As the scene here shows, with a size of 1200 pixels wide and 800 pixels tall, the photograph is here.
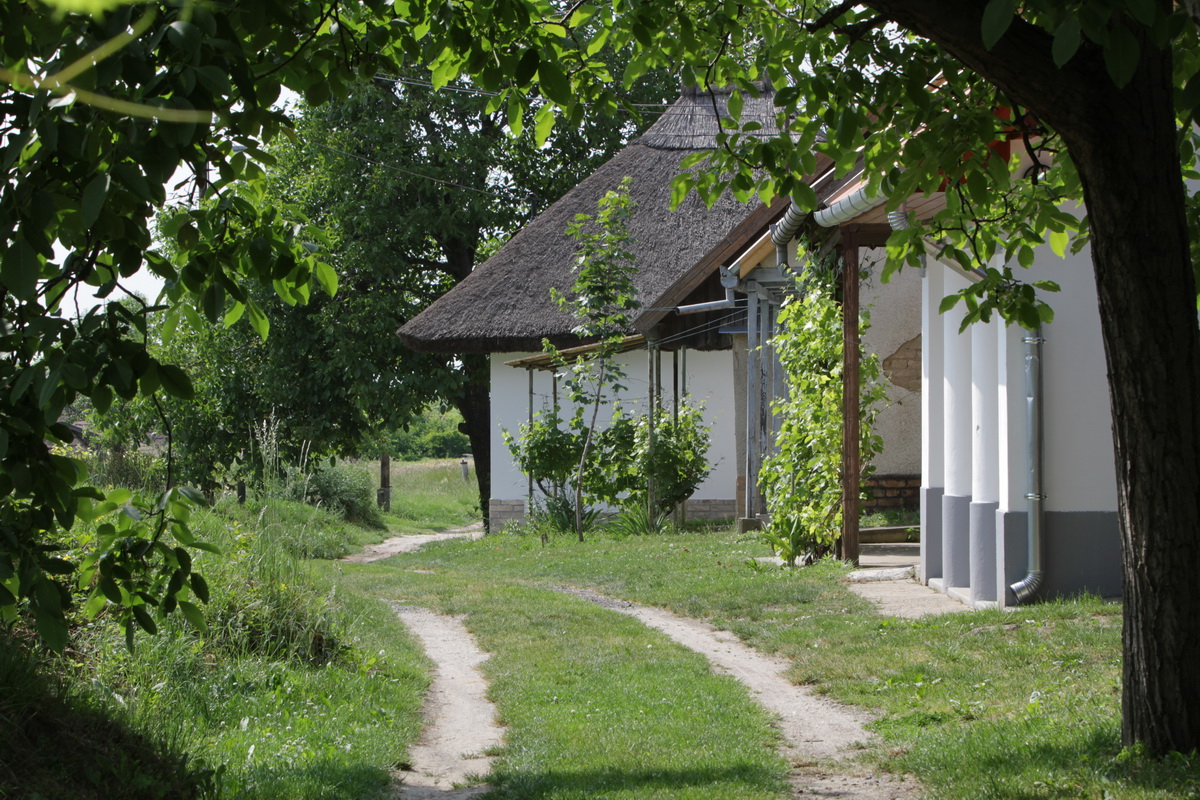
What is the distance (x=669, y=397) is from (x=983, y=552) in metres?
10.1

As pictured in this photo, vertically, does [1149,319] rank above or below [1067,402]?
above

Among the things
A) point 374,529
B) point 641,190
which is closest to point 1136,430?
point 641,190

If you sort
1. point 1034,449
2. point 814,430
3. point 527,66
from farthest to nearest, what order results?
1. point 814,430
2. point 1034,449
3. point 527,66

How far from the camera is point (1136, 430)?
3.58 meters

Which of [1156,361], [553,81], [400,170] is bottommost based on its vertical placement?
[1156,361]

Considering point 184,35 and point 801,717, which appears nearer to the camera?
point 184,35

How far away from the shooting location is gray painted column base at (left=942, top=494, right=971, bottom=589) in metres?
7.85

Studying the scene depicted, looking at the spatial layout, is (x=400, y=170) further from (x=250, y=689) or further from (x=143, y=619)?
(x=143, y=619)

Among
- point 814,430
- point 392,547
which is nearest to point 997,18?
point 814,430

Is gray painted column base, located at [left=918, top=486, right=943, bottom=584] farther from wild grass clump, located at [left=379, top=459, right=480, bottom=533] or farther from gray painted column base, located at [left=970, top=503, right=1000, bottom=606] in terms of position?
wild grass clump, located at [left=379, top=459, right=480, bottom=533]

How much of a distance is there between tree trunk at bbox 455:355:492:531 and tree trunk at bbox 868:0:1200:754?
1823 centimetres

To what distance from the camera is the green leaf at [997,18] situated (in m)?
2.10

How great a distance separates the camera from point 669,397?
681 inches

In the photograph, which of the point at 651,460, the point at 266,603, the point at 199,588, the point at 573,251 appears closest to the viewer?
the point at 199,588
